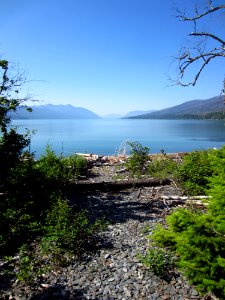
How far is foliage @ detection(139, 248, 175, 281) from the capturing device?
23.1 feet

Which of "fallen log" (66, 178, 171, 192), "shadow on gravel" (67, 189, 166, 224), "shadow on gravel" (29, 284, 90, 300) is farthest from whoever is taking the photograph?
"fallen log" (66, 178, 171, 192)

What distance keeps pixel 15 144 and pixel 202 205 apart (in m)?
8.67

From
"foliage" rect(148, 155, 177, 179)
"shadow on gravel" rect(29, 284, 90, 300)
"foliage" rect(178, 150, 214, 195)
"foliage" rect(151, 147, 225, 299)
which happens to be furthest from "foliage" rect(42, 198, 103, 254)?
"foliage" rect(148, 155, 177, 179)

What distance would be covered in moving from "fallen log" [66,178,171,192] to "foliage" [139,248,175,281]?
7708 mm

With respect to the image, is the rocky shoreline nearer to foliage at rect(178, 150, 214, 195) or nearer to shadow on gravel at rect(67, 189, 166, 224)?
shadow on gravel at rect(67, 189, 166, 224)

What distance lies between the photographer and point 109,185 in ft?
50.5

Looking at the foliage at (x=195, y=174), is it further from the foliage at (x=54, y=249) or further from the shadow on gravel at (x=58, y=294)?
the shadow on gravel at (x=58, y=294)

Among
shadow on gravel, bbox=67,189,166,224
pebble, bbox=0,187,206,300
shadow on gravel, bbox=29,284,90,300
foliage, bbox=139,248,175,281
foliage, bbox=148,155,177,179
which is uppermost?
foliage, bbox=148,155,177,179

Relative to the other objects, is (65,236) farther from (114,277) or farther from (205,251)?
(205,251)

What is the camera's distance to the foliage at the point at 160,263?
7.05 m

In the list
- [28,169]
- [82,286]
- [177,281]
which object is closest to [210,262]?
[177,281]

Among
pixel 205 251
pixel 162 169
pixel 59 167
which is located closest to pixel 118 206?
pixel 59 167

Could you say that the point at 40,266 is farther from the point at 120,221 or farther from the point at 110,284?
the point at 120,221

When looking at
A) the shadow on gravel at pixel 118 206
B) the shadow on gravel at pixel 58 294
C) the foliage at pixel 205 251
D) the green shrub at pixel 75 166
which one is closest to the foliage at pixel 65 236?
the shadow on gravel at pixel 58 294
